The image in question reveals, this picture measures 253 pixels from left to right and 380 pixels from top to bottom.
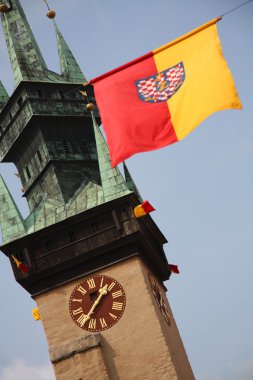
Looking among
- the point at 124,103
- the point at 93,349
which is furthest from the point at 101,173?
the point at 124,103

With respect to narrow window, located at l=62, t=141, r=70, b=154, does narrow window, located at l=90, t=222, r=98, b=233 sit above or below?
below

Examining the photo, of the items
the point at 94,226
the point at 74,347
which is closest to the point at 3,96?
the point at 94,226

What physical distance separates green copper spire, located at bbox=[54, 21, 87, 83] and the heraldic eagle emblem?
21.5m

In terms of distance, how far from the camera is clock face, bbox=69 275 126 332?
129ft

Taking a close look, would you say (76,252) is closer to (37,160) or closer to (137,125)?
(37,160)

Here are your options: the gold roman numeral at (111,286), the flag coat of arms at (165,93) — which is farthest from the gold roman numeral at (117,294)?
the flag coat of arms at (165,93)

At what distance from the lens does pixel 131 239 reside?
40469mm

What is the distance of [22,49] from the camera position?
46750mm

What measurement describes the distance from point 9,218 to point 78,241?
11.7 feet

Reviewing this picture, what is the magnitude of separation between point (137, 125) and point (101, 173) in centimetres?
1701

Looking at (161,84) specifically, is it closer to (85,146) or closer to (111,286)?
(111,286)

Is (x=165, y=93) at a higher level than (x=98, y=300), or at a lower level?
higher

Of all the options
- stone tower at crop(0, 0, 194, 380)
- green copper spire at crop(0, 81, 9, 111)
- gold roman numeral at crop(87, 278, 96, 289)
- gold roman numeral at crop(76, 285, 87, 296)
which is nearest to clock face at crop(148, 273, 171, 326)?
stone tower at crop(0, 0, 194, 380)

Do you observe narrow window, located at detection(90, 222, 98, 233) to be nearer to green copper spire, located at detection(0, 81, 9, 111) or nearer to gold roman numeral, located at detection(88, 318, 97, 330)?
gold roman numeral, located at detection(88, 318, 97, 330)
